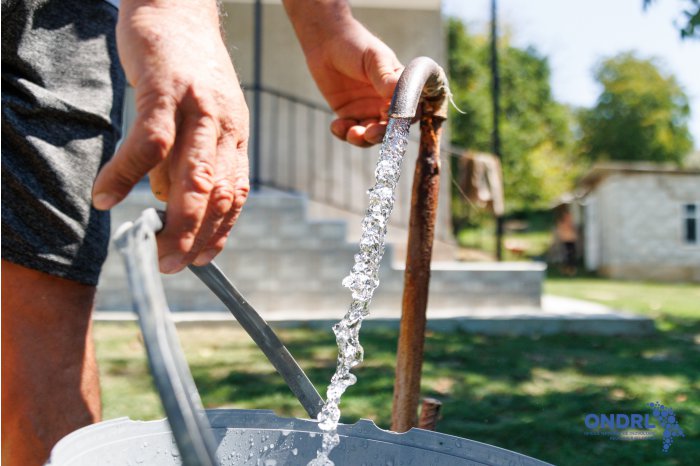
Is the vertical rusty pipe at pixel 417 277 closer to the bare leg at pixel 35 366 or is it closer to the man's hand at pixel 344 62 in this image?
the man's hand at pixel 344 62

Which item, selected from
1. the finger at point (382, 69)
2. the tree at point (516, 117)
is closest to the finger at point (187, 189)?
the finger at point (382, 69)

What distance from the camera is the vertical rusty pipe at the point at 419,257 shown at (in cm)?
113

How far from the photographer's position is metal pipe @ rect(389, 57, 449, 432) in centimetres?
113

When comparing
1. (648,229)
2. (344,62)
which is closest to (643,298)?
(648,229)

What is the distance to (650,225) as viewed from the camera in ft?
44.7

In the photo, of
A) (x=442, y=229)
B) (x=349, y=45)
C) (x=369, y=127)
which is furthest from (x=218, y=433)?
(x=442, y=229)

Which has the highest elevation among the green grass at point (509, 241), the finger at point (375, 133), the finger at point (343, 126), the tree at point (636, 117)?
the tree at point (636, 117)

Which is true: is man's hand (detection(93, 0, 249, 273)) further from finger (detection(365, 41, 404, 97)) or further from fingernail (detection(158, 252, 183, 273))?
finger (detection(365, 41, 404, 97))

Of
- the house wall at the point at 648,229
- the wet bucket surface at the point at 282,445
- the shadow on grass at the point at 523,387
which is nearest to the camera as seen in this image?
the wet bucket surface at the point at 282,445

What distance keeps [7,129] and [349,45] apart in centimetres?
67

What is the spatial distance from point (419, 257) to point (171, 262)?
584mm

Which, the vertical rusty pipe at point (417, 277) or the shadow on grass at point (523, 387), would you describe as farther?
the shadow on grass at point (523, 387)

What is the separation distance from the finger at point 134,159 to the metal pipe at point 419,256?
1.81 ft

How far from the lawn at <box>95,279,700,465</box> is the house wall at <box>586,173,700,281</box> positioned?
28.4 ft
